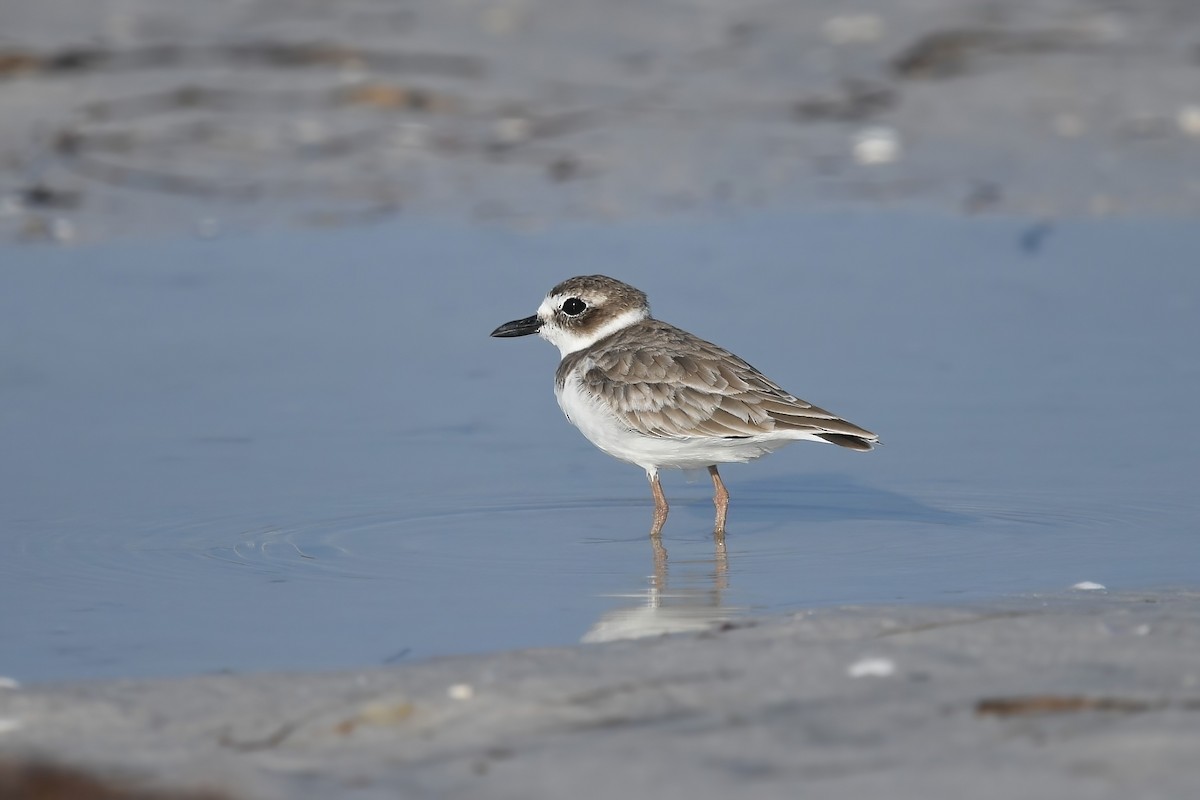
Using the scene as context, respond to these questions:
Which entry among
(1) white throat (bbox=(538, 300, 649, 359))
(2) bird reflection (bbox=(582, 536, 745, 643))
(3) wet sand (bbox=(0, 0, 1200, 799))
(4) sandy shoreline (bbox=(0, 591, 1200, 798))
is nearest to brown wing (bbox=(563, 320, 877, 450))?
(1) white throat (bbox=(538, 300, 649, 359))

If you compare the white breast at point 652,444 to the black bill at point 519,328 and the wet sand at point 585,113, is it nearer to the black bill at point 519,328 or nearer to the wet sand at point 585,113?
the black bill at point 519,328

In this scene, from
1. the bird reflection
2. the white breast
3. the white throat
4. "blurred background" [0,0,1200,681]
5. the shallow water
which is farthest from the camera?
the white throat

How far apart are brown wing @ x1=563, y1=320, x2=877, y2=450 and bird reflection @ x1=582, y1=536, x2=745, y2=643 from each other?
0.65 metres

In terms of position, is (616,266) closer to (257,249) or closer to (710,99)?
(257,249)

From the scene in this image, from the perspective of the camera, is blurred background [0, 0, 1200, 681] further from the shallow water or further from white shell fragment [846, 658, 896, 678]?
white shell fragment [846, 658, 896, 678]

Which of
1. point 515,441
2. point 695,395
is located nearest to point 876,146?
point 515,441

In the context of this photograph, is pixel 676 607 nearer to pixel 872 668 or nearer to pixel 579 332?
pixel 872 668

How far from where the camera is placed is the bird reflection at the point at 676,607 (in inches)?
224

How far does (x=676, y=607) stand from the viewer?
6043 mm

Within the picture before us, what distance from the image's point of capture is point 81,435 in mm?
8273

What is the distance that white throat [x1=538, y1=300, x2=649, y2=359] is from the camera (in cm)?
826

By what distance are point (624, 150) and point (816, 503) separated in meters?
5.60

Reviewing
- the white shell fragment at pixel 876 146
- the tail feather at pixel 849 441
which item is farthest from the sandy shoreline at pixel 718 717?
the white shell fragment at pixel 876 146

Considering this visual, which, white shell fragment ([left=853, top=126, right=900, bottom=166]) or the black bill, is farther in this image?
white shell fragment ([left=853, top=126, right=900, bottom=166])
